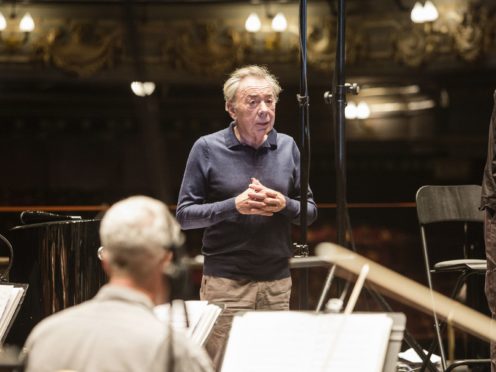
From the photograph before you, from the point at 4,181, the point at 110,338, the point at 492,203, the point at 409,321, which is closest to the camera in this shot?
the point at 110,338

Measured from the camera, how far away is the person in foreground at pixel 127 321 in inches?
70.1

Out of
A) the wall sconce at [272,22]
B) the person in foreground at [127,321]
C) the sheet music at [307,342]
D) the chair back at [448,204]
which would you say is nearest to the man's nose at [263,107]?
the sheet music at [307,342]

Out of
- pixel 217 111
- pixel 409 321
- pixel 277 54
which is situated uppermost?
pixel 277 54

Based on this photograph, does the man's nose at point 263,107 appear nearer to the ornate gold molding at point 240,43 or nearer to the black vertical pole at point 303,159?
the black vertical pole at point 303,159

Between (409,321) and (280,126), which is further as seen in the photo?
(280,126)

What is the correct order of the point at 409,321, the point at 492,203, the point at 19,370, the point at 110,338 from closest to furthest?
the point at 110,338
the point at 19,370
the point at 492,203
the point at 409,321

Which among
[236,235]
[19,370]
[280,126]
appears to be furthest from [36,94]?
[19,370]

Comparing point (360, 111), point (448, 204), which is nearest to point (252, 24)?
point (360, 111)

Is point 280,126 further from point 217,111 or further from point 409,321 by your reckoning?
point 409,321

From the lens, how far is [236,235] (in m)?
3.44

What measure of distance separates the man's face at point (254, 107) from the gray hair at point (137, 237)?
162cm

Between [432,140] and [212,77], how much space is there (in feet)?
7.69

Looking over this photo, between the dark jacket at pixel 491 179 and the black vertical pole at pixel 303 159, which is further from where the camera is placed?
the dark jacket at pixel 491 179

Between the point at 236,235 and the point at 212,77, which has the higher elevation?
the point at 212,77
